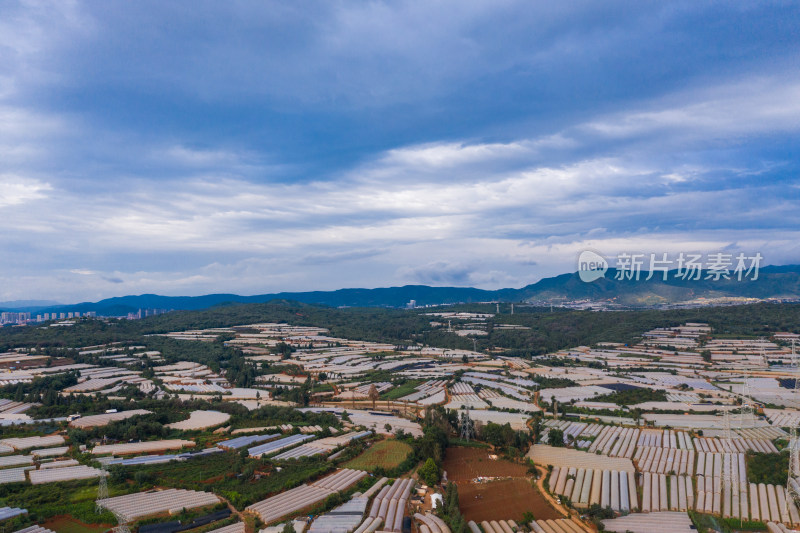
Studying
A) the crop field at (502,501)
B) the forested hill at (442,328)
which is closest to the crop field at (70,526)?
the crop field at (502,501)

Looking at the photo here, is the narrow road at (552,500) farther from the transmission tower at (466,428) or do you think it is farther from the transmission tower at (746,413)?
the transmission tower at (746,413)

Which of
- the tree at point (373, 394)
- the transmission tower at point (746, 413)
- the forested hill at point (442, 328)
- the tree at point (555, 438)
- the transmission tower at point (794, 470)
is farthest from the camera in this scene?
the forested hill at point (442, 328)

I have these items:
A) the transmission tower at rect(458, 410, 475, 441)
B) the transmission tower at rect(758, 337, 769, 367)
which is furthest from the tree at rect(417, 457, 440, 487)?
the transmission tower at rect(758, 337, 769, 367)

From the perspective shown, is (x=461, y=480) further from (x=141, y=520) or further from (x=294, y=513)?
(x=141, y=520)

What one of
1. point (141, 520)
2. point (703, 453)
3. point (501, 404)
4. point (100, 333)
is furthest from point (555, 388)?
point (100, 333)

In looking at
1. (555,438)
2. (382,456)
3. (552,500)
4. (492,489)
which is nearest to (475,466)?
(492,489)
